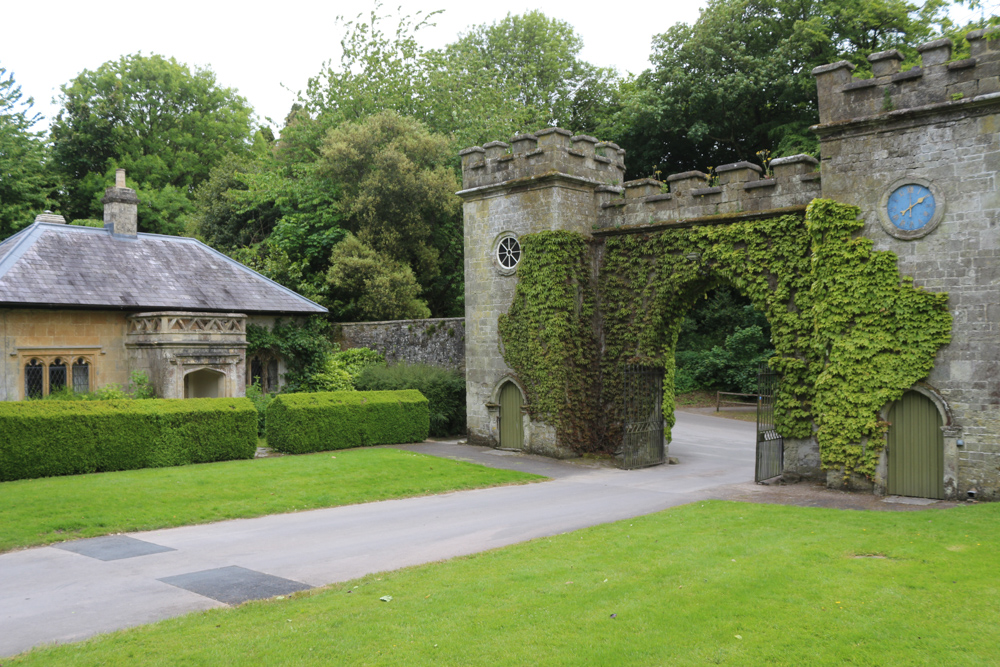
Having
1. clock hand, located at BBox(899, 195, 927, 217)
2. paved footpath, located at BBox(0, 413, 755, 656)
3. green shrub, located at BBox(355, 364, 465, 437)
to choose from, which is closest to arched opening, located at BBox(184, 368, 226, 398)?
green shrub, located at BBox(355, 364, 465, 437)

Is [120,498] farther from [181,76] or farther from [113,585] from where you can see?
[181,76]

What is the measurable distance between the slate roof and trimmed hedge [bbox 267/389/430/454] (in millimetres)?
4995

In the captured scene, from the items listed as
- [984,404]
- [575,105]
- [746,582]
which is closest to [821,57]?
[575,105]

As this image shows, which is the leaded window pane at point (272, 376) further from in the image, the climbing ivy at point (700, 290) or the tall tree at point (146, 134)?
the tall tree at point (146, 134)

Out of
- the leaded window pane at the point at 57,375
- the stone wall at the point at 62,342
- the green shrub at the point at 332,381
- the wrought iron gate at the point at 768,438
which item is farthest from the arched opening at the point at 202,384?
the wrought iron gate at the point at 768,438

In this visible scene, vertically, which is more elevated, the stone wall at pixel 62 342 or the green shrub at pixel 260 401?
the stone wall at pixel 62 342

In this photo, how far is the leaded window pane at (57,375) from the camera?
1995 centimetres

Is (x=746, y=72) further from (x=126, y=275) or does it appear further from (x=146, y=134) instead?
(x=146, y=134)

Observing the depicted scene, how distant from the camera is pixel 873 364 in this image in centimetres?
1409

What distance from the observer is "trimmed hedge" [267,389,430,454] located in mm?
19016

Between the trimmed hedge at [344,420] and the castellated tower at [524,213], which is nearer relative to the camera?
the castellated tower at [524,213]

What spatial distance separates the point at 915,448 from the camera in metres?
13.8

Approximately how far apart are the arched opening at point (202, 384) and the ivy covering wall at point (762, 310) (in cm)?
928

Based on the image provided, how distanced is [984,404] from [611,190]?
10.2 metres
